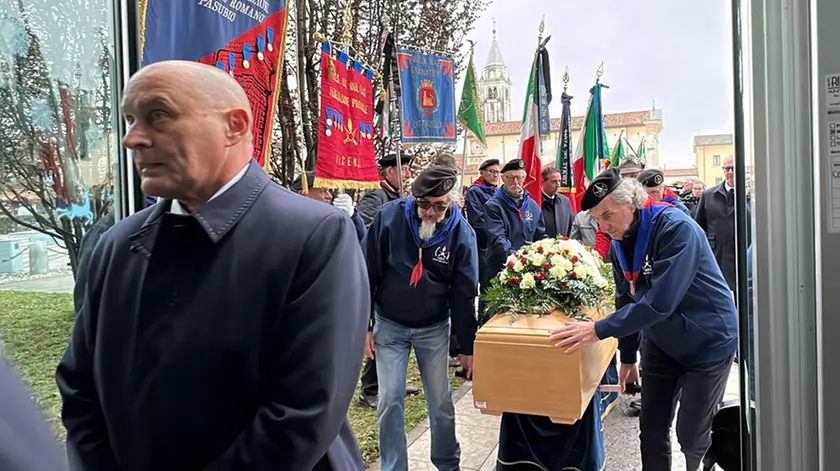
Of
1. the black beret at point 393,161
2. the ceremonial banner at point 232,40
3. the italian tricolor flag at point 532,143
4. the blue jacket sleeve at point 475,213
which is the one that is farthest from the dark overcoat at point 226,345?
the italian tricolor flag at point 532,143

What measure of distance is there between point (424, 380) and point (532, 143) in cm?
349

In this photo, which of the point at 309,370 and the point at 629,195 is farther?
the point at 629,195

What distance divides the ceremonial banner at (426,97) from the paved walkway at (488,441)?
2951 mm

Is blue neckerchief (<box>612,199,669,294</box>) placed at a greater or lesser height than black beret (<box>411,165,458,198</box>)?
lesser

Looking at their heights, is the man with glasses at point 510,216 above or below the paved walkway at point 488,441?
above

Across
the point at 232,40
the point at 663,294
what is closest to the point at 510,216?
the point at 663,294

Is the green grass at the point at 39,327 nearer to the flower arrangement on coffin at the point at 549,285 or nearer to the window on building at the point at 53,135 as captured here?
the window on building at the point at 53,135

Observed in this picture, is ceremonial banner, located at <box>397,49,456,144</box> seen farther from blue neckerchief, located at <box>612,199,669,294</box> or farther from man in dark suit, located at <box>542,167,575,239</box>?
blue neckerchief, located at <box>612,199,669,294</box>

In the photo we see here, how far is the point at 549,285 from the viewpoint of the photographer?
3258 millimetres

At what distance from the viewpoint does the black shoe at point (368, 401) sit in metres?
5.53

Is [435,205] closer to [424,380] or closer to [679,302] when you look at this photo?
[424,380]

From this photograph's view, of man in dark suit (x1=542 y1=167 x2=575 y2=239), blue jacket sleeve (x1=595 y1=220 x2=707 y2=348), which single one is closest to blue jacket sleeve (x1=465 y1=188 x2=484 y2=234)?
man in dark suit (x1=542 y1=167 x2=575 y2=239)

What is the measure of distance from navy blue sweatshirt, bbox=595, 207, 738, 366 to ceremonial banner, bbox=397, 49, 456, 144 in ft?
11.7

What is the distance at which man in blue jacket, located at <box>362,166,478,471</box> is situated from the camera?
154 inches
